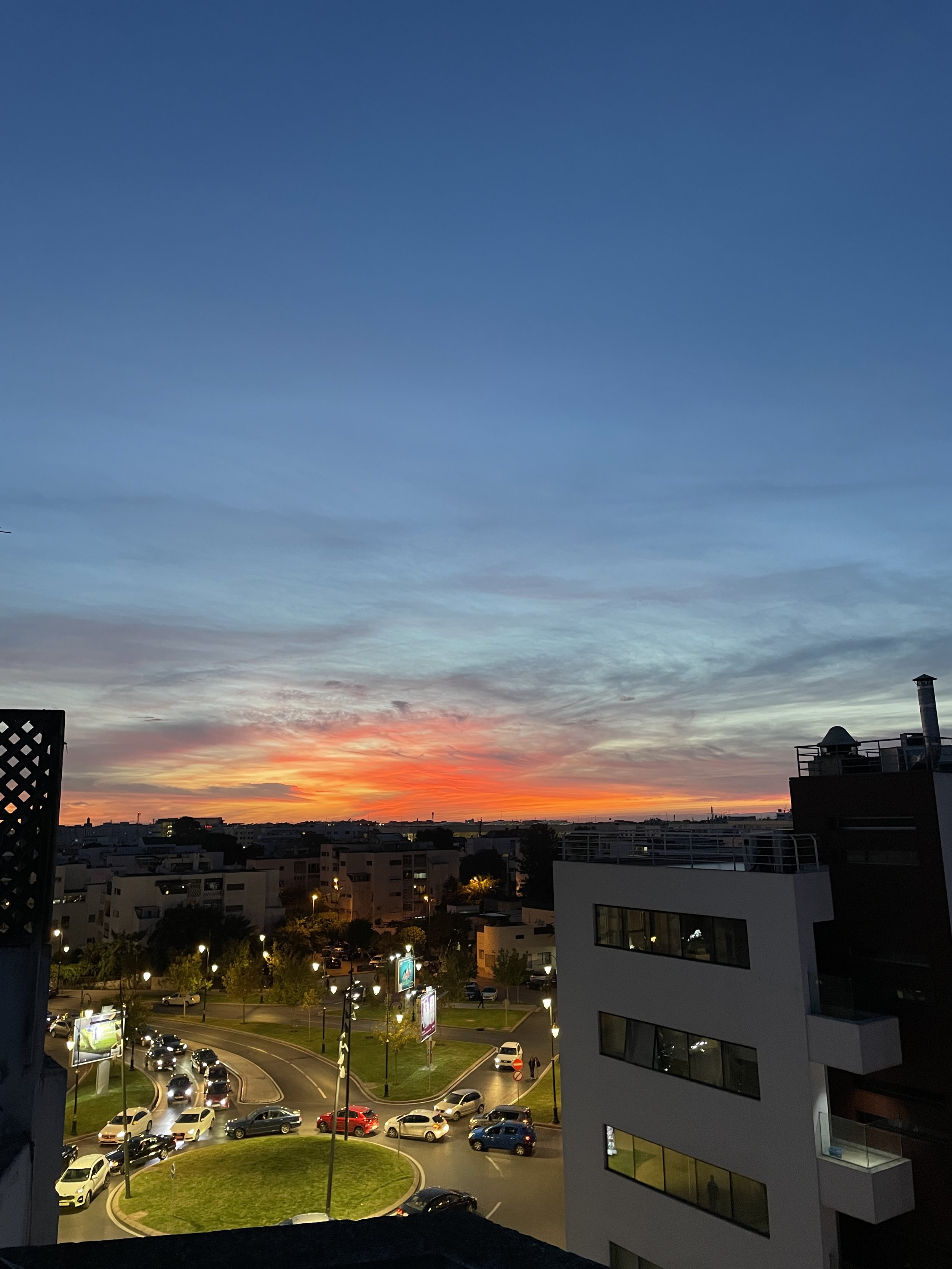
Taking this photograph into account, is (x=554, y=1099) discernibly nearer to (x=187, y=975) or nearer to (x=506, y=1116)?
(x=506, y=1116)

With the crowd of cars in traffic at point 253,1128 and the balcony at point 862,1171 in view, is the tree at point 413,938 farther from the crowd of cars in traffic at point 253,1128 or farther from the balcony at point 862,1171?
the balcony at point 862,1171

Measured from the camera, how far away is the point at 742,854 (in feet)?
64.0

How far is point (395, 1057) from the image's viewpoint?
47.0m

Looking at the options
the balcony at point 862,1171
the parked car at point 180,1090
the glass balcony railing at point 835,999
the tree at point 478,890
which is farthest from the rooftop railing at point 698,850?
the tree at point 478,890

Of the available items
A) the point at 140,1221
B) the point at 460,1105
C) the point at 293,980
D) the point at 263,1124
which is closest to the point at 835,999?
the point at 140,1221

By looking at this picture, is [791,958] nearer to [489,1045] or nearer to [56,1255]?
[56,1255]

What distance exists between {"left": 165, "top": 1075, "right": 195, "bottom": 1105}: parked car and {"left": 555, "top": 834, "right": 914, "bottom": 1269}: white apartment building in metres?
27.0

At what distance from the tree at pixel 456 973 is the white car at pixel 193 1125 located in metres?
23.6

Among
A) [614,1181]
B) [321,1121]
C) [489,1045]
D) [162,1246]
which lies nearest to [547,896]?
[489,1045]

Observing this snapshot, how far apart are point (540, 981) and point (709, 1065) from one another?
5464 cm

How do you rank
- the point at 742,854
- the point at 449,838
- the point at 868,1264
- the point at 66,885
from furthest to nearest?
the point at 449,838
the point at 66,885
the point at 742,854
the point at 868,1264

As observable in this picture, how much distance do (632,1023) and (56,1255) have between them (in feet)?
64.8

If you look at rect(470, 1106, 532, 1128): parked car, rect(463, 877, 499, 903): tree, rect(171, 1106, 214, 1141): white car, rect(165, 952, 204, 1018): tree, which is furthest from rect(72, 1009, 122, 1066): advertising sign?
rect(463, 877, 499, 903): tree

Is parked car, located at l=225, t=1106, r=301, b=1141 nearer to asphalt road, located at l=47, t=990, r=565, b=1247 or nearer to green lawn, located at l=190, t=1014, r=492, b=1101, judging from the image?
asphalt road, located at l=47, t=990, r=565, b=1247
